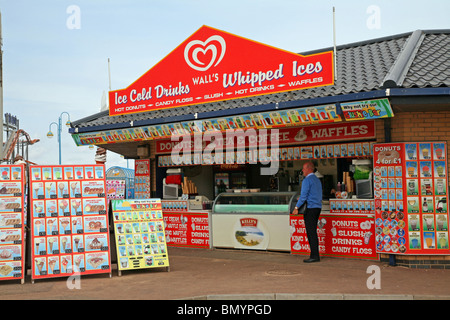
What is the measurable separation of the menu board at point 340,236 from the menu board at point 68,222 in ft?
13.8

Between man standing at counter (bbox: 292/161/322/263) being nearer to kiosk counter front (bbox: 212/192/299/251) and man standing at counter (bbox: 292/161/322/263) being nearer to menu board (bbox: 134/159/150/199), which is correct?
kiosk counter front (bbox: 212/192/299/251)

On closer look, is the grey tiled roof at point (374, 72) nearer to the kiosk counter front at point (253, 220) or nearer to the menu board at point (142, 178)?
the menu board at point (142, 178)

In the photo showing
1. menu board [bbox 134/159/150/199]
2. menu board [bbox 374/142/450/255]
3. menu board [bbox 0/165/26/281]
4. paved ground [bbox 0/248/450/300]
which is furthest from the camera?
menu board [bbox 134/159/150/199]

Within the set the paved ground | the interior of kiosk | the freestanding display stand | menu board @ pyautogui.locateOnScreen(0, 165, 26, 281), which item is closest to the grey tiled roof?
the interior of kiosk

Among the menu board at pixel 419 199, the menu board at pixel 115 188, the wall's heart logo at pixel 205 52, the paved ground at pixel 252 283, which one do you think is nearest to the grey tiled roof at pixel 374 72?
the wall's heart logo at pixel 205 52

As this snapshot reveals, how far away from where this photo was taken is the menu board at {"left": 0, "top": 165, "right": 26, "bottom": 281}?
8.86 metres

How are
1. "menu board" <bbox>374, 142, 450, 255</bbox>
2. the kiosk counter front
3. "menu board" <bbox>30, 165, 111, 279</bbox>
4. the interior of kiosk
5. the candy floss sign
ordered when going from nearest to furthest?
"menu board" <bbox>30, 165, 111, 279</bbox> → "menu board" <bbox>374, 142, 450, 255</bbox> → the candy floss sign → the interior of kiosk → the kiosk counter front

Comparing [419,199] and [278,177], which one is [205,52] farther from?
[419,199]

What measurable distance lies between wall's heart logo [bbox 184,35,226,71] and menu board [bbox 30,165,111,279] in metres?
4.10
